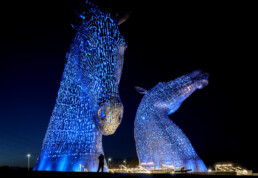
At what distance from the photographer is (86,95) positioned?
1014cm

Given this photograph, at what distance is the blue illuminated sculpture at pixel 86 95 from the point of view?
9.15 meters

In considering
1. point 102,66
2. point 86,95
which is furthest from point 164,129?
point 102,66

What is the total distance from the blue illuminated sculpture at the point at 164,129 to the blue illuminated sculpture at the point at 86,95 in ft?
19.6

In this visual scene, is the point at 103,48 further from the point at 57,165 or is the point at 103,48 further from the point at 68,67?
the point at 57,165

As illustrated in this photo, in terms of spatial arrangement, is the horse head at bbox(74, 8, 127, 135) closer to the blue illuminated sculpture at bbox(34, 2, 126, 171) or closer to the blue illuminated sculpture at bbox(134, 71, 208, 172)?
the blue illuminated sculpture at bbox(34, 2, 126, 171)

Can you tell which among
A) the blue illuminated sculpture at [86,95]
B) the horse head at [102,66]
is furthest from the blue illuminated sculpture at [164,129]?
the horse head at [102,66]

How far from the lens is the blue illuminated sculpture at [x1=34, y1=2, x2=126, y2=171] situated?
9.15m

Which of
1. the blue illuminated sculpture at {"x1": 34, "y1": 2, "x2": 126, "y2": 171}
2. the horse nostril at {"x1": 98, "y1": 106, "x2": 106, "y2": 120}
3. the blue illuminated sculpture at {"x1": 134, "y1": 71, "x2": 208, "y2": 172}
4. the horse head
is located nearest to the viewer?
the horse nostril at {"x1": 98, "y1": 106, "x2": 106, "y2": 120}

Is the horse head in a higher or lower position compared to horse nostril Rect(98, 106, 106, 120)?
higher

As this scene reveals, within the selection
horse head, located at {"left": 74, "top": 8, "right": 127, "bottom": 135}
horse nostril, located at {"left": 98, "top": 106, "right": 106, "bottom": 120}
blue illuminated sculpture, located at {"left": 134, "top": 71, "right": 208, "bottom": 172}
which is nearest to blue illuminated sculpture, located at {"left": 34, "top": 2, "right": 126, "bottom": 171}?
horse head, located at {"left": 74, "top": 8, "right": 127, "bottom": 135}

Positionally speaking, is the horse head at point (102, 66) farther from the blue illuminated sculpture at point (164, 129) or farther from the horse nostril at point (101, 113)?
the blue illuminated sculpture at point (164, 129)

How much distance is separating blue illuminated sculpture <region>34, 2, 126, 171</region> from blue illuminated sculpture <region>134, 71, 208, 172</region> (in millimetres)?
5974

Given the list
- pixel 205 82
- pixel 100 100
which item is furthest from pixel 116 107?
pixel 205 82

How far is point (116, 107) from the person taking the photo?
843 centimetres
